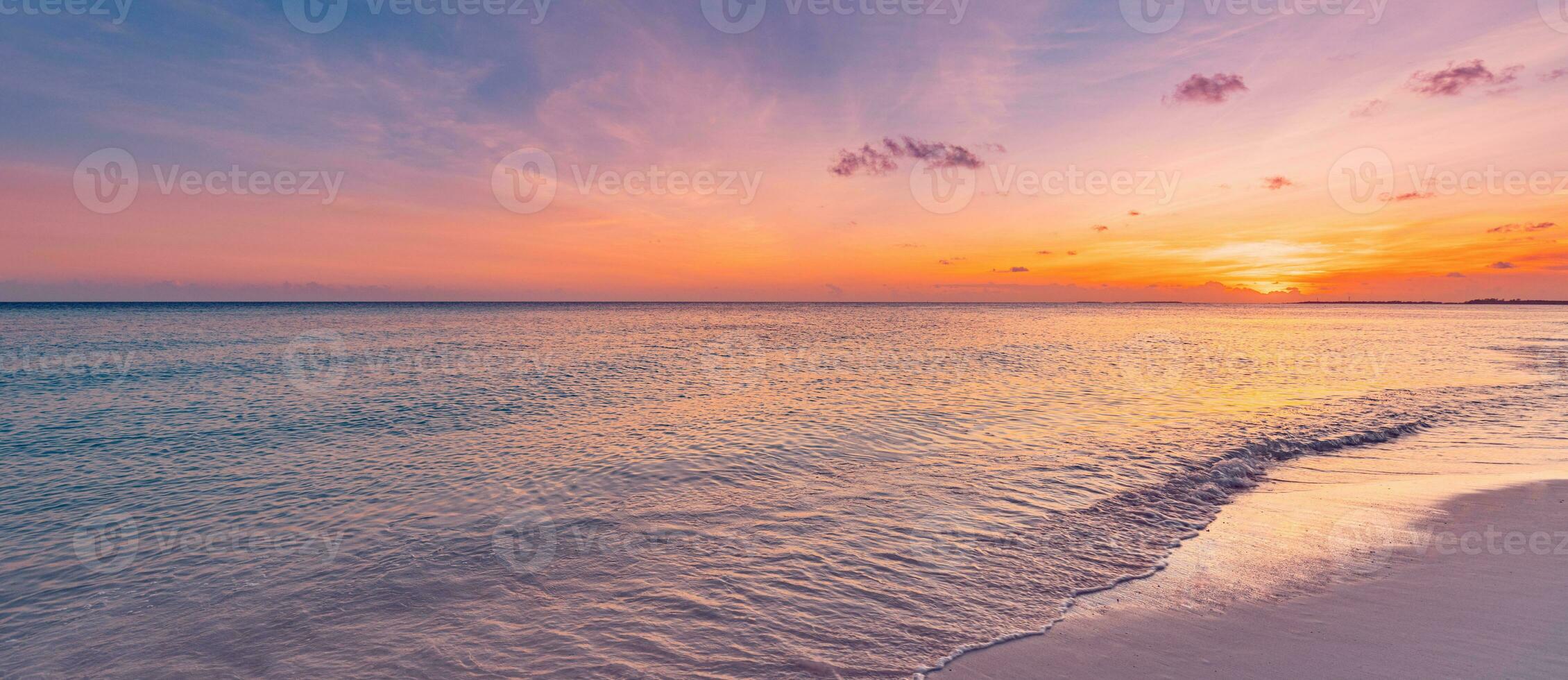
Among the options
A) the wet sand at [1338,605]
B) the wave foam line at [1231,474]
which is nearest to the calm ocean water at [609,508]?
the wave foam line at [1231,474]

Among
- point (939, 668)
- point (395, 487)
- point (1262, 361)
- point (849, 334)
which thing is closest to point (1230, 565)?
point (939, 668)

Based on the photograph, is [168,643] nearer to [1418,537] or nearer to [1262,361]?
[1418,537]

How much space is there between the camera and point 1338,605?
727cm

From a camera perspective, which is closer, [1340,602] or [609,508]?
[1340,602]

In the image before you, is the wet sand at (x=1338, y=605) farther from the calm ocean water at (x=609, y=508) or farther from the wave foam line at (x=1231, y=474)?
the calm ocean water at (x=609, y=508)

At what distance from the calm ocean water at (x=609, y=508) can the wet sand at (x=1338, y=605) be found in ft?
1.89

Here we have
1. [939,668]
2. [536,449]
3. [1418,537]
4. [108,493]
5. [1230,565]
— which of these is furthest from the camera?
[536,449]

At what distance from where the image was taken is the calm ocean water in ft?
22.6

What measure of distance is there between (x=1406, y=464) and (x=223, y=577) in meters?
22.6

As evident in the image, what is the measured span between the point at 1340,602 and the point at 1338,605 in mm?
135

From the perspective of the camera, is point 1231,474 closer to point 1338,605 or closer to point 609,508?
point 1338,605

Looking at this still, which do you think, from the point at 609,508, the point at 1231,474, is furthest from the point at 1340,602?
the point at 609,508

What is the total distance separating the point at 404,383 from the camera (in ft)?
95.0

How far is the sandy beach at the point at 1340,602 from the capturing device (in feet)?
19.9
